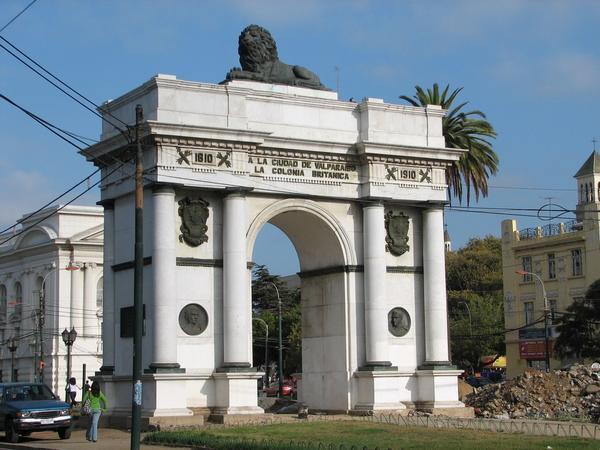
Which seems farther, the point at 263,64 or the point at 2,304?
the point at 2,304

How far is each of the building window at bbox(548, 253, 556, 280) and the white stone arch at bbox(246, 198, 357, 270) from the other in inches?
1971

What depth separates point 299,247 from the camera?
4106cm

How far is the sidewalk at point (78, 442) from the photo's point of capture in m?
29.1

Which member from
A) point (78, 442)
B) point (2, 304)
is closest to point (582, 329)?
point (78, 442)

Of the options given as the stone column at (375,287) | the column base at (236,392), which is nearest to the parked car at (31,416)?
the column base at (236,392)

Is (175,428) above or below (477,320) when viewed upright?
below

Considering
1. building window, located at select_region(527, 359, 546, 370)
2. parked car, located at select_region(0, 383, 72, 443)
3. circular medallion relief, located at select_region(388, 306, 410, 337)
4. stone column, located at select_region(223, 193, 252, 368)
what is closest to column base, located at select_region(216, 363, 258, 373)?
stone column, located at select_region(223, 193, 252, 368)

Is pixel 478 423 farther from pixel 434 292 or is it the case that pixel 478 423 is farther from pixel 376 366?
pixel 434 292

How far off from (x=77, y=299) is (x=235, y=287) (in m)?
54.3

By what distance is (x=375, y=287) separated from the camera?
3856 centimetres

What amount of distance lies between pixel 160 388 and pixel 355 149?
10347mm

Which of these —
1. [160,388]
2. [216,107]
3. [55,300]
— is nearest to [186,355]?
[160,388]

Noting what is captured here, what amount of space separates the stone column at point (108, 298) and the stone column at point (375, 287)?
8.21 m

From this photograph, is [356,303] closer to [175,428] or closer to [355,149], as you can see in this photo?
[355,149]
